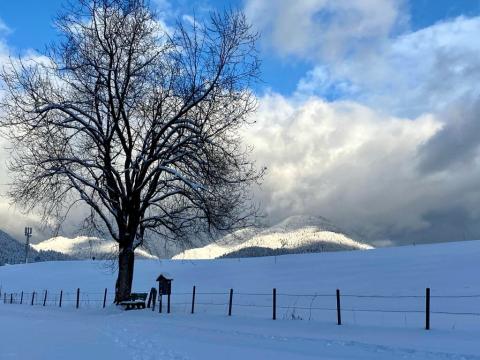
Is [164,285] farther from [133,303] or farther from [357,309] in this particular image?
[357,309]

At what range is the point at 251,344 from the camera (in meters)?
11.5

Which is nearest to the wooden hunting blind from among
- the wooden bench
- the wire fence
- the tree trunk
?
the wire fence

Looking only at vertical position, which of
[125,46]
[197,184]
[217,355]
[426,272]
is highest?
[125,46]

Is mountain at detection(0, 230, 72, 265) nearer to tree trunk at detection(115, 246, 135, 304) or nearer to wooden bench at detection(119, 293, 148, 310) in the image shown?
tree trunk at detection(115, 246, 135, 304)

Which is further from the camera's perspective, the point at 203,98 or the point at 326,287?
the point at 326,287

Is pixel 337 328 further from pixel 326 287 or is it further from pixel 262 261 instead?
pixel 262 261

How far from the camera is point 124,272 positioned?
23.6 m

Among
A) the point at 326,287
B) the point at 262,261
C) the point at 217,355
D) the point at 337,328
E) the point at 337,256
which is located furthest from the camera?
the point at 262,261

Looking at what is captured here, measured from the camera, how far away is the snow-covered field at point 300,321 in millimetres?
10398

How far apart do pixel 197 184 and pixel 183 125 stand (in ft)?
9.13

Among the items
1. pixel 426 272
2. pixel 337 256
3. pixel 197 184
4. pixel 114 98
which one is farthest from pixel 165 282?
pixel 337 256

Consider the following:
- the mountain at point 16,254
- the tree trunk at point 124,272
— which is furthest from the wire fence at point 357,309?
the mountain at point 16,254

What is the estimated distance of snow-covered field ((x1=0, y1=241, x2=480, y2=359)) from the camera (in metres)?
10.4

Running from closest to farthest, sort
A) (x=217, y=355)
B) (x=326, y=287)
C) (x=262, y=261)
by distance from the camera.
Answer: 1. (x=217, y=355)
2. (x=326, y=287)
3. (x=262, y=261)
